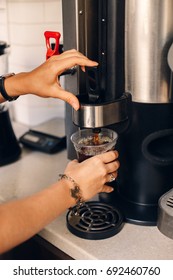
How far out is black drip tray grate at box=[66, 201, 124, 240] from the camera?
0.87m

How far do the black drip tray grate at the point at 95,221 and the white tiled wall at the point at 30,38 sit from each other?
2.05ft

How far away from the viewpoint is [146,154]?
905 mm

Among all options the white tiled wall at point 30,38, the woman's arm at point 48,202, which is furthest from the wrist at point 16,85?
the white tiled wall at point 30,38

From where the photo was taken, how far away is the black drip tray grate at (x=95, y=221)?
2.86 feet

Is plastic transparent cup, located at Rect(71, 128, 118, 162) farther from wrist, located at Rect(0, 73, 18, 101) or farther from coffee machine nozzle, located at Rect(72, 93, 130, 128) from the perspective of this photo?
wrist, located at Rect(0, 73, 18, 101)

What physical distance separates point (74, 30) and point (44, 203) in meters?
0.43

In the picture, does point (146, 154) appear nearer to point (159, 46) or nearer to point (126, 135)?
point (126, 135)

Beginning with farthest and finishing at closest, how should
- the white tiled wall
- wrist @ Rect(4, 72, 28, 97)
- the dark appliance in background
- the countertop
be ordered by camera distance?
the white tiled wall < the dark appliance in background < wrist @ Rect(4, 72, 28, 97) < the countertop

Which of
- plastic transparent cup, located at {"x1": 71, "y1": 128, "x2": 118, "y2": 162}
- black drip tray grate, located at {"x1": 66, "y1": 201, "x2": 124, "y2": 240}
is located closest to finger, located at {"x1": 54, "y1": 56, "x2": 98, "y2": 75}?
plastic transparent cup, located at {"x1": 71, "y1": 128, "x2": 118, "y2": 162}

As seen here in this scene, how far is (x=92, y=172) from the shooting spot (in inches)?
32.2

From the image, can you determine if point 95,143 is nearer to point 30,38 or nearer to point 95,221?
point 95,221

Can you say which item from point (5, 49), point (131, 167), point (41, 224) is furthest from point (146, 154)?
point (5, 49)

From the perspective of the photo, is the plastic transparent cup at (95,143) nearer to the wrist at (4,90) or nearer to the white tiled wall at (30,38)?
the wrist at (4,90)

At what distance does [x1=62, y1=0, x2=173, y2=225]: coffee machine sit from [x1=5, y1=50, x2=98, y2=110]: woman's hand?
0.14 ft
